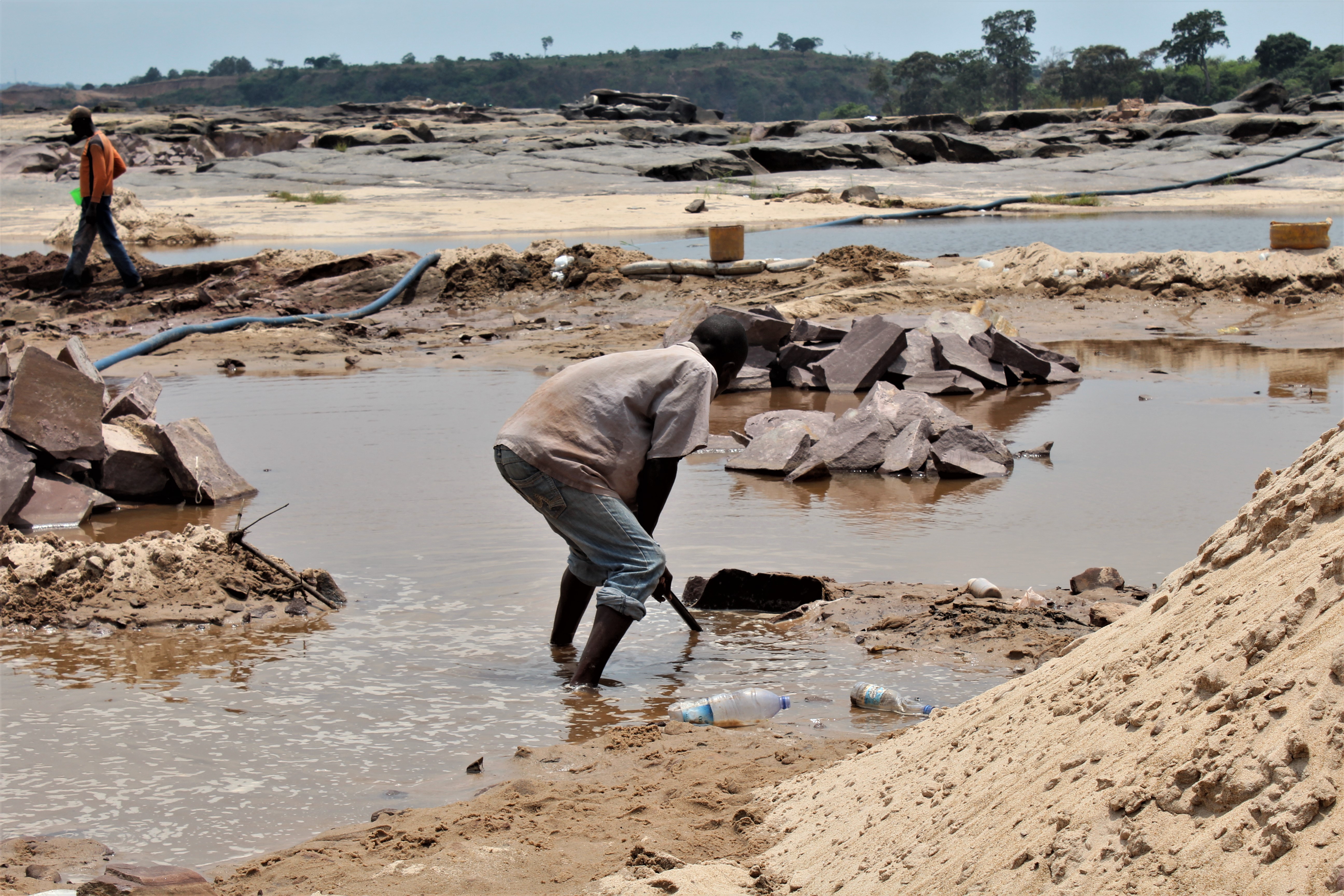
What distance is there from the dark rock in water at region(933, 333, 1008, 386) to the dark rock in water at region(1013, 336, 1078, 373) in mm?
374

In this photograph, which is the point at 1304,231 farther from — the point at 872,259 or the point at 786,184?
the point at 786,184

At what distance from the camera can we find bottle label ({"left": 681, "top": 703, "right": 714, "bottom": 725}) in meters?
3.97

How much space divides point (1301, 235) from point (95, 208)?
1438 cm

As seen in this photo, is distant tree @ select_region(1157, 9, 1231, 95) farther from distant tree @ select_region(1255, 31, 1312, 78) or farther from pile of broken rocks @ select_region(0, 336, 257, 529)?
pile of broken rocks @ select_region(0, 336, 257, 529)

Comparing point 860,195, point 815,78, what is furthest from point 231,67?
point 860,195

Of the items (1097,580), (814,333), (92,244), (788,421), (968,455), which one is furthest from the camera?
(92,244)

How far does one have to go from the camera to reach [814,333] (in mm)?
11227

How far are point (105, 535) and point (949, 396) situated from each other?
652cm

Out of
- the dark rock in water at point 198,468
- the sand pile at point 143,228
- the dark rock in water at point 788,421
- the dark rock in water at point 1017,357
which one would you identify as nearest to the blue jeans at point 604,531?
the dark rock in water at point 198,468

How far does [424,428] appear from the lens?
9211 mm

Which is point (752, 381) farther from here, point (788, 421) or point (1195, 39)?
point (1195, 39)

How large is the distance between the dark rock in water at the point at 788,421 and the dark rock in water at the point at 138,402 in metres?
3.87

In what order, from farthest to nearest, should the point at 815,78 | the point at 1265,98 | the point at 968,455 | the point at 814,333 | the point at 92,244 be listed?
1. the point at 815,78
2. the point at 1265,98
3. the point at 92,244
4. the point at 814,333
5. the point at 968,455

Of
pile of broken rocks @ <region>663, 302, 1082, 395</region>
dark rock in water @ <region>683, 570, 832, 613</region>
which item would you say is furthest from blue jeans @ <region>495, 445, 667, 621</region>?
pile of broken rocks @ <region>663, 302, 1082, 395</region>
